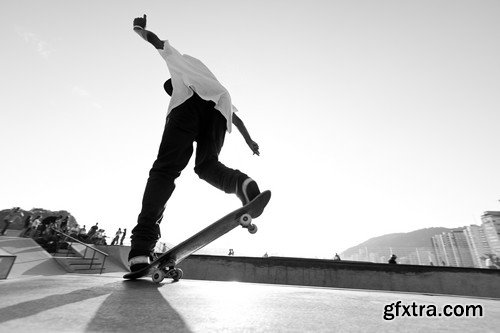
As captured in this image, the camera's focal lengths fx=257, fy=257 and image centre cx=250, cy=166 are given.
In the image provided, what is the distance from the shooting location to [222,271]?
777cm

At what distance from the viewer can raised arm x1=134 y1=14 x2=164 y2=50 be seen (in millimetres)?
2541

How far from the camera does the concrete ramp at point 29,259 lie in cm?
815

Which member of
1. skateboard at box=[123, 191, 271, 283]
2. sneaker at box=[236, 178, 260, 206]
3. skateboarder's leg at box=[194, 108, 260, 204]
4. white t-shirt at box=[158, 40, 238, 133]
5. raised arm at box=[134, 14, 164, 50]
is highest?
raised arm at box=[134, 14, 164, 50]

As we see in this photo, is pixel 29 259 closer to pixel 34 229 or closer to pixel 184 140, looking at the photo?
pixel 34 229

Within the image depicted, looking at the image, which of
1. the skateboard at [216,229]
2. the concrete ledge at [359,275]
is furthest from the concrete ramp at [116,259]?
the skateboard at [216,229]

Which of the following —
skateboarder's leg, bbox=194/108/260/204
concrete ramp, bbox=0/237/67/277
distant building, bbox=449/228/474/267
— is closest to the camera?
skateboarder's leg, bbox=194/108/260/204

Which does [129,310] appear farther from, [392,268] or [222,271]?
[392,268]

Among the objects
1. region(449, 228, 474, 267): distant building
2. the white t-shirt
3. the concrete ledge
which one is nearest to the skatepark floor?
the white t-shirt

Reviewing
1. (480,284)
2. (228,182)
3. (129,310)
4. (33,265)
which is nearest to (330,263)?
(480,284)

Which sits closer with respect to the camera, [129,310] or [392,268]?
[129,310]

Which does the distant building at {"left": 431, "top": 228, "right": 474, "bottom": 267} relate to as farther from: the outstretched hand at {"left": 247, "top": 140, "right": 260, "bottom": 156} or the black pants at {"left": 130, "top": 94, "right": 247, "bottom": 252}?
the black pants at {"left": 130, "top": 94, "right": 247, "bottom": 252}

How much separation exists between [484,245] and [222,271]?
175658 millimetres

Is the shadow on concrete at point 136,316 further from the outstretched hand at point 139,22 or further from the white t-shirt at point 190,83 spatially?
the outstretched hand at point 139,22

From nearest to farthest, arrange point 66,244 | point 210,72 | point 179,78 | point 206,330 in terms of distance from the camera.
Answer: point 206,330 → point 179,78 → point 210,72 → point 66,244
